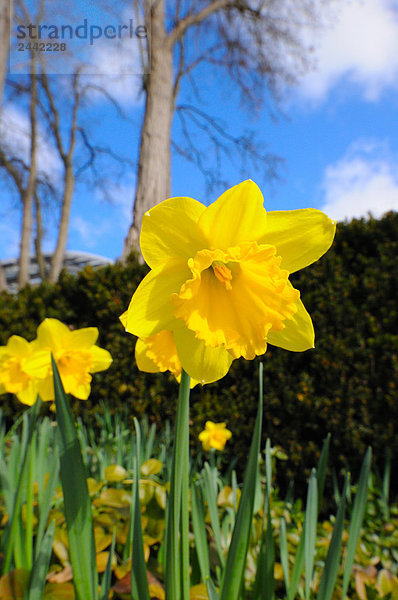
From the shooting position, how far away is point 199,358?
64 centimetres

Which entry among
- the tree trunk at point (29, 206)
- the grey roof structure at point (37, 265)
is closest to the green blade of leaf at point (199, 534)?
the tree trunk at point (29, 206)

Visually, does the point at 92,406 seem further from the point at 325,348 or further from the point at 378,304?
the point at 378,304

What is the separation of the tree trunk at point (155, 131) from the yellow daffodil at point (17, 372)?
364 centimetres

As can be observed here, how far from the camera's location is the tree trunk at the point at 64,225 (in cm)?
1116

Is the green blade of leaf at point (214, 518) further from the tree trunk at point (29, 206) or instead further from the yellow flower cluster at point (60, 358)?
the tree trunk at point (29, 206)

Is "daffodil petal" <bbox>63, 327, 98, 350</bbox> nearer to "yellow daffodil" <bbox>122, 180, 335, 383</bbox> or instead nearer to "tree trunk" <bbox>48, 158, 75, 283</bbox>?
"yellow daffodil" <bbox>122, 180, 335, 383</bbox>

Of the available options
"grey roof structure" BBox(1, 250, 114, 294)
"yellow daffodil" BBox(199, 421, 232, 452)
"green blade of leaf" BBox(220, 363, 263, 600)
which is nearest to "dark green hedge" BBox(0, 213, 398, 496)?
"yellow daffodil" BBox(199, 421, 232, 452)

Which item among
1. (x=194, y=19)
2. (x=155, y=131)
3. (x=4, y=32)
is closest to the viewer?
(x=4, y=32)

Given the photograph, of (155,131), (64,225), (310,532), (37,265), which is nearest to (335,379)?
(310,532)

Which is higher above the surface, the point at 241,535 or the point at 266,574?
the point at 241,535

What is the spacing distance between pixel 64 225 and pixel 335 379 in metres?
10.5

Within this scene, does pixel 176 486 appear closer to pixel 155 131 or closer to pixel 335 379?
pixel 335 379

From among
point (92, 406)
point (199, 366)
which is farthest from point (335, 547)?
point (92, 406)

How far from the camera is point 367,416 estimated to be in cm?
248
